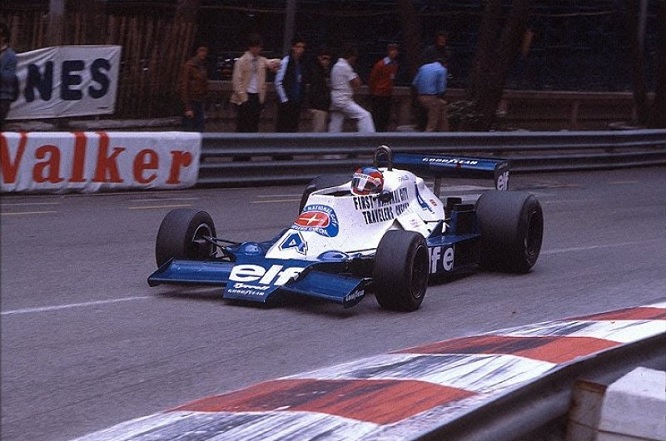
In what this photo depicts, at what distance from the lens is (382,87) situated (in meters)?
18.6

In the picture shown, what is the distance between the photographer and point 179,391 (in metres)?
5.67

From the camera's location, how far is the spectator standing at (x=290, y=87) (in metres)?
16.3

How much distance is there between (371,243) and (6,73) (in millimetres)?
7711

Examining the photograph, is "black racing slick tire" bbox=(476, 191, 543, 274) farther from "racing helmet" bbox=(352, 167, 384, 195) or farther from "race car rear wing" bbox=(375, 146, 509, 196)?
"racing helmet" bbox=(352, 167, 384, 195)

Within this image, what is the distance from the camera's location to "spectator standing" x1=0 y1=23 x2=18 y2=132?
46.7 ft

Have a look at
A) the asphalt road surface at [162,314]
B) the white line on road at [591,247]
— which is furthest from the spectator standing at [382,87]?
the white line on road at [591,247]

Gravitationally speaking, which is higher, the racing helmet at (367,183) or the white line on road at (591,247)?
the racing helmet at (367,183)

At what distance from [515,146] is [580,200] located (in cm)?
327

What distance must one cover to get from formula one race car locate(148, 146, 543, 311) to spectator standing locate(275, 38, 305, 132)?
696 centimetres

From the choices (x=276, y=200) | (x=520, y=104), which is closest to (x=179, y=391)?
(x=276, y=200)

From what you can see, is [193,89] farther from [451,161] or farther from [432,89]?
[451,161]

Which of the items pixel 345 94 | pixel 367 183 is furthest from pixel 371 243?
pixel 345 94

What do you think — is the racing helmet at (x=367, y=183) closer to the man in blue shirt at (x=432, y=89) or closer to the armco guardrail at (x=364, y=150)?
the armco guardrail at (x=364, y=150)

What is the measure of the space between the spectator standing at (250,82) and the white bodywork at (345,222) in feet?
25.1
